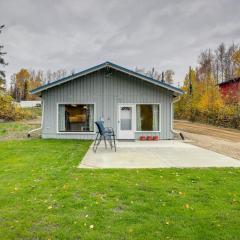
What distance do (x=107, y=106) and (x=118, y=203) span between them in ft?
32.2

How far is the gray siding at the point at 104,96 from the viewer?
13703 millimetres

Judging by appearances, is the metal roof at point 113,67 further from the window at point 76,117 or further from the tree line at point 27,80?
the tree line at point 27,80

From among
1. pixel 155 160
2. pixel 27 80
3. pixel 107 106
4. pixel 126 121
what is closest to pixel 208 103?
pixel 126 121

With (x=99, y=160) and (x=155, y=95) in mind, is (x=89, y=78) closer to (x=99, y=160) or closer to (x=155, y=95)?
(x=155, y=95)

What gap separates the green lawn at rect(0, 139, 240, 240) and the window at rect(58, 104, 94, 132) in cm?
715

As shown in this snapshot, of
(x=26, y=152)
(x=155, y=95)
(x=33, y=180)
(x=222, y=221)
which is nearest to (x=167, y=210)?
(x=222, y=221)

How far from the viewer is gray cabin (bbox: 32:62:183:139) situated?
45.0 feet

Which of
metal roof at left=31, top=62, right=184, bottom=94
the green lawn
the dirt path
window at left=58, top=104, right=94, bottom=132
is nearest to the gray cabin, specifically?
window at left=58, top=104, right=94, bottom=132

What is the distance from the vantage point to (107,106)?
45.1 feet

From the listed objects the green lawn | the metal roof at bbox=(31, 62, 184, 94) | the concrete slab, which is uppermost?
the metal roof at bbox=(31, 62, 184, 94)

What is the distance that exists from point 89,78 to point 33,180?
9.03 metres

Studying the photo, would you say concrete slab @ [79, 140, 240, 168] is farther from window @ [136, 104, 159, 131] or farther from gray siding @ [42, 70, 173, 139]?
gray siding @ [42, 70, 173, 139]

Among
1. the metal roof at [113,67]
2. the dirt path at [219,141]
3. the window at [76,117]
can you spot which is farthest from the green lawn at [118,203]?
the metal roof at [113,67]

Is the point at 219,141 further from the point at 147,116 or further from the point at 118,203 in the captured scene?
the point at 118,203
